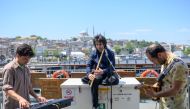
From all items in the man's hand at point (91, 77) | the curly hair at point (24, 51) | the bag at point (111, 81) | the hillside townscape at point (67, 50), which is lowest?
the hillside townscape at point (67, 50)

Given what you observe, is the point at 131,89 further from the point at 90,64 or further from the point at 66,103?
the point at 66,103

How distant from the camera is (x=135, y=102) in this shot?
6062 millimetres

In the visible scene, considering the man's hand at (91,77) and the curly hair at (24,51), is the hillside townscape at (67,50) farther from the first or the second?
the curly hair at (24,51)

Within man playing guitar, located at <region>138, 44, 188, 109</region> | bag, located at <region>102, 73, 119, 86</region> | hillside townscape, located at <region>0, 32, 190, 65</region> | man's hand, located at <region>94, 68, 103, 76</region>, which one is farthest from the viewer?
hillside townscape, located at <region>0, 32, 190, 65</region>

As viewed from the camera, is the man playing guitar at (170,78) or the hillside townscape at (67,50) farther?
the hillside townscape at (67,50)

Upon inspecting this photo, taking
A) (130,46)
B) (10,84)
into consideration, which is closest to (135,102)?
(10,84)

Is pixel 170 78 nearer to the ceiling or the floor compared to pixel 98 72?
nearer to the ceiling

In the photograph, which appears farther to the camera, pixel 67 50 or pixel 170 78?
pixel 67 50

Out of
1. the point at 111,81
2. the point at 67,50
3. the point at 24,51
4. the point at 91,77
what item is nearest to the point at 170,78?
the point at 24,51

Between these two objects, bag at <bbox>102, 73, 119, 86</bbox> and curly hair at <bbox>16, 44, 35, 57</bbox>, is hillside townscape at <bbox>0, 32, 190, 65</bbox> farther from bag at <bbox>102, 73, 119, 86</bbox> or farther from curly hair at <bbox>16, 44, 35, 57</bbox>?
curly hair at <bbox>16, 44, 35, 57</bbox>

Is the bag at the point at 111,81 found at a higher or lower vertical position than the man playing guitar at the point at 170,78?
lower

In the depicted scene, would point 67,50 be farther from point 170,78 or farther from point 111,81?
point 170,78

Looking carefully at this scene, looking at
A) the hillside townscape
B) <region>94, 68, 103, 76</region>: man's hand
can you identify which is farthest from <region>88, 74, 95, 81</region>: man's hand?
the hillside townscape

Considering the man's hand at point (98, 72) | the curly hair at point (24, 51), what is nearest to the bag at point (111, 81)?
the man's hand at point (98, 72)
